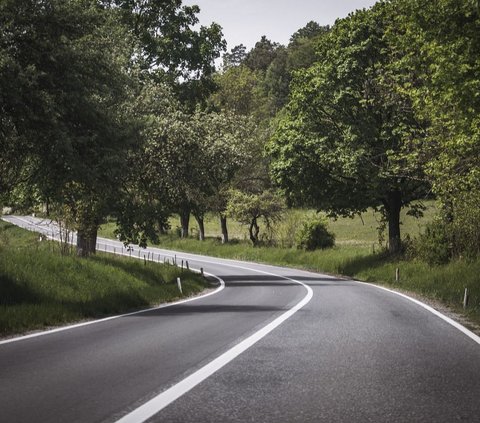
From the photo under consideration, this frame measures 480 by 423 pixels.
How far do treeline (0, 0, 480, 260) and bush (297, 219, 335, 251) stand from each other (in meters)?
8.10

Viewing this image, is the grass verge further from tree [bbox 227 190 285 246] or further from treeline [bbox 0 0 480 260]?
tree [bbox 227 190 285 246]

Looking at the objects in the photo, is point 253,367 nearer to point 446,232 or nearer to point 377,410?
point 377,410

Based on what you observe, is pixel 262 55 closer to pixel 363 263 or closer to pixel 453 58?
pixel 363 263

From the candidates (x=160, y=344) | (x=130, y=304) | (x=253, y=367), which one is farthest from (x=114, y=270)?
(x=253, y=367)

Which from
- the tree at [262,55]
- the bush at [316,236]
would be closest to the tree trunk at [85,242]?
the bush at [316,236]

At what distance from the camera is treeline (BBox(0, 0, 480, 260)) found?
42.8 feet

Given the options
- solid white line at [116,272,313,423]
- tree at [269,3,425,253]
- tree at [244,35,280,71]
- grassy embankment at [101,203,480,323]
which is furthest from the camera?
tree at [244,35,280,71]

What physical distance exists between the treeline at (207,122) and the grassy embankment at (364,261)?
1745mm

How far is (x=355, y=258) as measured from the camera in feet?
113

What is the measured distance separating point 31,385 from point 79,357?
1.66 m

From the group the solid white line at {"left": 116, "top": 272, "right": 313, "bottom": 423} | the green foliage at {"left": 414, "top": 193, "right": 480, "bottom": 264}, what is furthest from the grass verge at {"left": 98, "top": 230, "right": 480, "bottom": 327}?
the solid white line at {"left": 116, "top": 272, "right": 313, "bottom": 423}

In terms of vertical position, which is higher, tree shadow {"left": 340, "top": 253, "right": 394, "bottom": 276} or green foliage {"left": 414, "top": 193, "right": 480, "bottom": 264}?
green foliage {"left": 414, "top": 193, "right": 480, "bottom": 264}

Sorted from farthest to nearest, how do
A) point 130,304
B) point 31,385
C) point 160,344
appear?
point 130,304 < point 160,344 < point 31,385

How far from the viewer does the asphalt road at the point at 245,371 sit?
15.9ft
